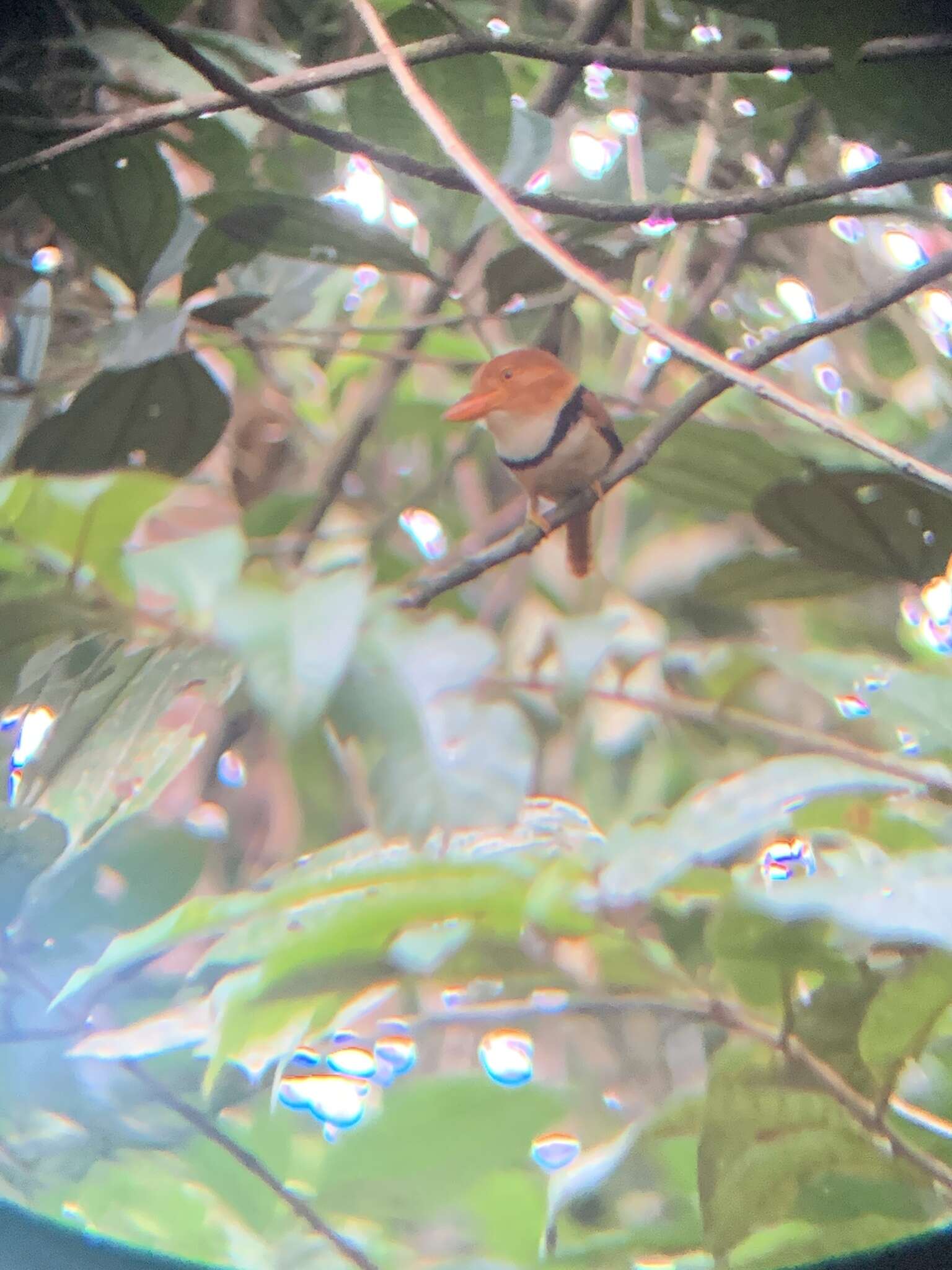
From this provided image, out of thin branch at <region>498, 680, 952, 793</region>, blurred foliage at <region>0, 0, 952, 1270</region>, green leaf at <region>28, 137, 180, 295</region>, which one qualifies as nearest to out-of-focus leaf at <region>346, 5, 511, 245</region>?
blurred foliage at <region>0, 0, 952, 1270</region>

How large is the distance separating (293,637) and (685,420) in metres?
0.19

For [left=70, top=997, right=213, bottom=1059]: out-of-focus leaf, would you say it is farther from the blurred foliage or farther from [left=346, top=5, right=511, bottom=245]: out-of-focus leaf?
[left=346, top=5, right=511, bottom=245]: out-of-focus leaf

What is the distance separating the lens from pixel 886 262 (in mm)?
468

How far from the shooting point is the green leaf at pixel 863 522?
1.45 feet

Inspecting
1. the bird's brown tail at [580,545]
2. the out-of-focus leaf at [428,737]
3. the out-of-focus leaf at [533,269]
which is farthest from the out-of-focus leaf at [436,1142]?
the out-of-focus leaf at [533,269]

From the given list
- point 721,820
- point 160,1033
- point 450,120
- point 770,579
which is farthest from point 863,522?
point 160,1033

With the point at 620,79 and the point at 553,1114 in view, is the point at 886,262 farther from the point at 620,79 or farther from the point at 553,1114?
the point at 553,1114

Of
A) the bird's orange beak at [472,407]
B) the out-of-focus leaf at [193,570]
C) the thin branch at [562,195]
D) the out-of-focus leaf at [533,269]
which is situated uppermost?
the thin branch at [562,195]

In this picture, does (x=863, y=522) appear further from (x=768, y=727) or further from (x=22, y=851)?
(x=22, y=851)

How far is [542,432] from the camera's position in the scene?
0.42 metres

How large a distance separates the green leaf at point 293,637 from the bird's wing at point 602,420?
5.2 inches

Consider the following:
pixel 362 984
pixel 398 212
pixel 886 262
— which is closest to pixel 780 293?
pixel 886 262

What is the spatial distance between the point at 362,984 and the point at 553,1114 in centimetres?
9

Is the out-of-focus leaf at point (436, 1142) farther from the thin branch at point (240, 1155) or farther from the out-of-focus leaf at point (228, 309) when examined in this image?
the out-of-focus leaf at point (228, 309)
